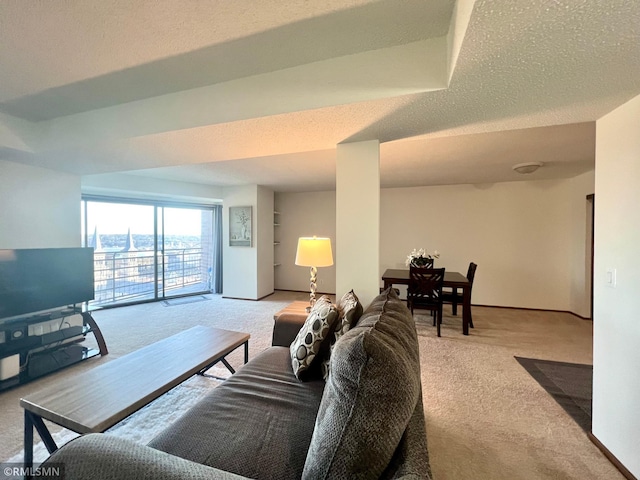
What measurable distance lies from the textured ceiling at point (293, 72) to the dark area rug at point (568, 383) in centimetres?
214

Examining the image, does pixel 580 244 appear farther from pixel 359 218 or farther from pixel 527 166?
pixel 359 218

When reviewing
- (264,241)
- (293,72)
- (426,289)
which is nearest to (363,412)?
(293,72)

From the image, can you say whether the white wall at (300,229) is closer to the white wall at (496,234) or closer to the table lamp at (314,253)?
the white wall at (496,234)

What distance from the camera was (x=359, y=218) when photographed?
80.8 inches

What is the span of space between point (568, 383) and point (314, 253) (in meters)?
2.61

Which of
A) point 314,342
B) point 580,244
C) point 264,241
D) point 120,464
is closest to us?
point 120,464

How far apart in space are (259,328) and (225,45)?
10.6 feet

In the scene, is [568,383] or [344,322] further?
[568,383]

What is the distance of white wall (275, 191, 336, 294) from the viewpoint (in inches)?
224

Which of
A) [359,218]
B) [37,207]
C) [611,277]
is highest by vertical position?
[37,207]

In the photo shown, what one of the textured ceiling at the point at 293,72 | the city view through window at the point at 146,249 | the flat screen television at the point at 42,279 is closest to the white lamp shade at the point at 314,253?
the textured ceiling at the point at 293,72

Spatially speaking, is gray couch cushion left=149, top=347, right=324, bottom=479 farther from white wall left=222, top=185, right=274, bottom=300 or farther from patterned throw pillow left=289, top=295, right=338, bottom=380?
white wall left=222, top=185, right=274, bottom=300

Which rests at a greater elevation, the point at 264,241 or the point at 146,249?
the point at 264,241

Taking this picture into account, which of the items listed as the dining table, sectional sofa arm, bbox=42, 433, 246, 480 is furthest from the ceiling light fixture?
sectional sofa arm, bbox=42, 433, 246, 480
